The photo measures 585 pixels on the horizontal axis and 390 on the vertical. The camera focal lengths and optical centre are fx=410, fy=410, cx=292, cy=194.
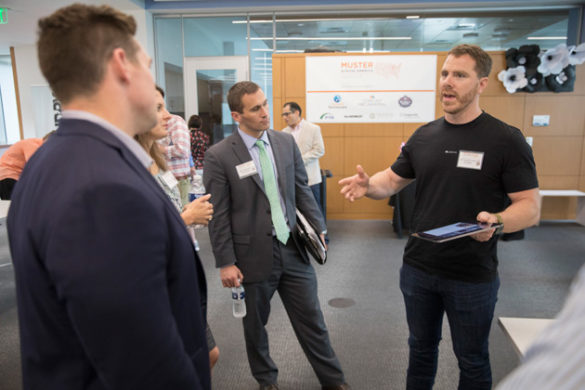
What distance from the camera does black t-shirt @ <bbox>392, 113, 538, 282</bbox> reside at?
1645 mm

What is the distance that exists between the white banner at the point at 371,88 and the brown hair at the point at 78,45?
570 cm

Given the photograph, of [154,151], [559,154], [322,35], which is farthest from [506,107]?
[154,151]

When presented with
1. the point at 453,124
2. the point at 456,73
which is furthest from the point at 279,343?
the point at 456,73

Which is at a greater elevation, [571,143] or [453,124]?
[453,124]

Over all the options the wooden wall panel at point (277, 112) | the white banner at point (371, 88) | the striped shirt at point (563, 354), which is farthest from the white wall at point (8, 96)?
the striped shirt at point (563, 354)

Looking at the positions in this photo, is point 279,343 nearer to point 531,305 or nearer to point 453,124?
point 453,124

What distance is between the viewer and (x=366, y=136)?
6.45 metres

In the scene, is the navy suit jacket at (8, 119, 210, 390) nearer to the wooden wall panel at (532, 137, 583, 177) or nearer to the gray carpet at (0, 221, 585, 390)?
the gray carpet at (0, 221, 585, 390)

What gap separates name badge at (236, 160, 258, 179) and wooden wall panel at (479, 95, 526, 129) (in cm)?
524

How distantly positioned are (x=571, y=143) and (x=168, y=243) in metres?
7.08

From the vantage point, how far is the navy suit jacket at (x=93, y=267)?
70 centimetres

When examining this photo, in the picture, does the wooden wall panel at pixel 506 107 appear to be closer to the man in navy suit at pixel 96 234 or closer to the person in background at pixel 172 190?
the person in background at pixel 172 190

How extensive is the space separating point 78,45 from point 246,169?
4.39 feet

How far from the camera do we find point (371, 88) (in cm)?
629
